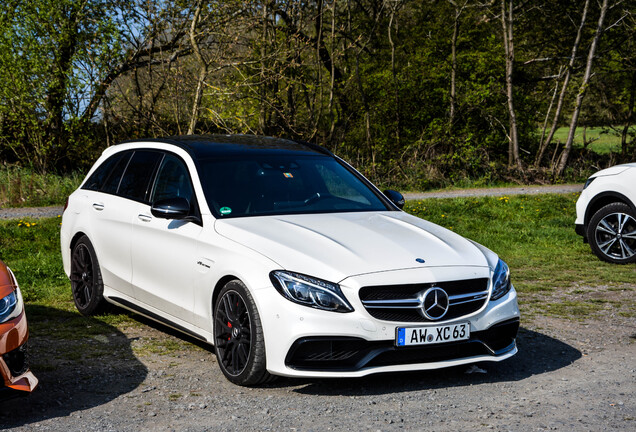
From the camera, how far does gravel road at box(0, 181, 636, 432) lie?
180 inches

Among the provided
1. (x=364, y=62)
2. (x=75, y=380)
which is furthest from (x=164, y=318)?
(x=364, y=62)

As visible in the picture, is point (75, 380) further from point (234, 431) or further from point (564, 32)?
point (564, 32)

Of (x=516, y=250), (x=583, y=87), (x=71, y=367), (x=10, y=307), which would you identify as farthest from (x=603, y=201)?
(x=583, y=87)

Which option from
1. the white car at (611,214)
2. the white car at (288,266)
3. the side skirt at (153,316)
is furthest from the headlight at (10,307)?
the white car at (611,214)

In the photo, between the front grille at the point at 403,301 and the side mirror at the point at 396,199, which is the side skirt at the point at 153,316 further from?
the side mirror at the point at 396,199

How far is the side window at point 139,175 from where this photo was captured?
6902mm

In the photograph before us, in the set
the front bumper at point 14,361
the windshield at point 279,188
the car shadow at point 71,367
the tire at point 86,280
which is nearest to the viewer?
the front bumper at point 14,361

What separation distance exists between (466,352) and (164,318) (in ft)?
7.63

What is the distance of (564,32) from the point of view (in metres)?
24.2

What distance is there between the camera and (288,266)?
5066 millimetres

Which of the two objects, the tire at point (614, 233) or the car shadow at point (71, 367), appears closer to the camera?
the car shadow at point (71, 367)

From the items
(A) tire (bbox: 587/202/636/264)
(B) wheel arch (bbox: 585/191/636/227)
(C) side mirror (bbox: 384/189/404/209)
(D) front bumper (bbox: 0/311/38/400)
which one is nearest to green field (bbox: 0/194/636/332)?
(A) tire (bbox: 587/202/636/264)

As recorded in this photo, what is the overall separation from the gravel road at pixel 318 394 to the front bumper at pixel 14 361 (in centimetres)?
19

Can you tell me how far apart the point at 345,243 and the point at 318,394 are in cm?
99
